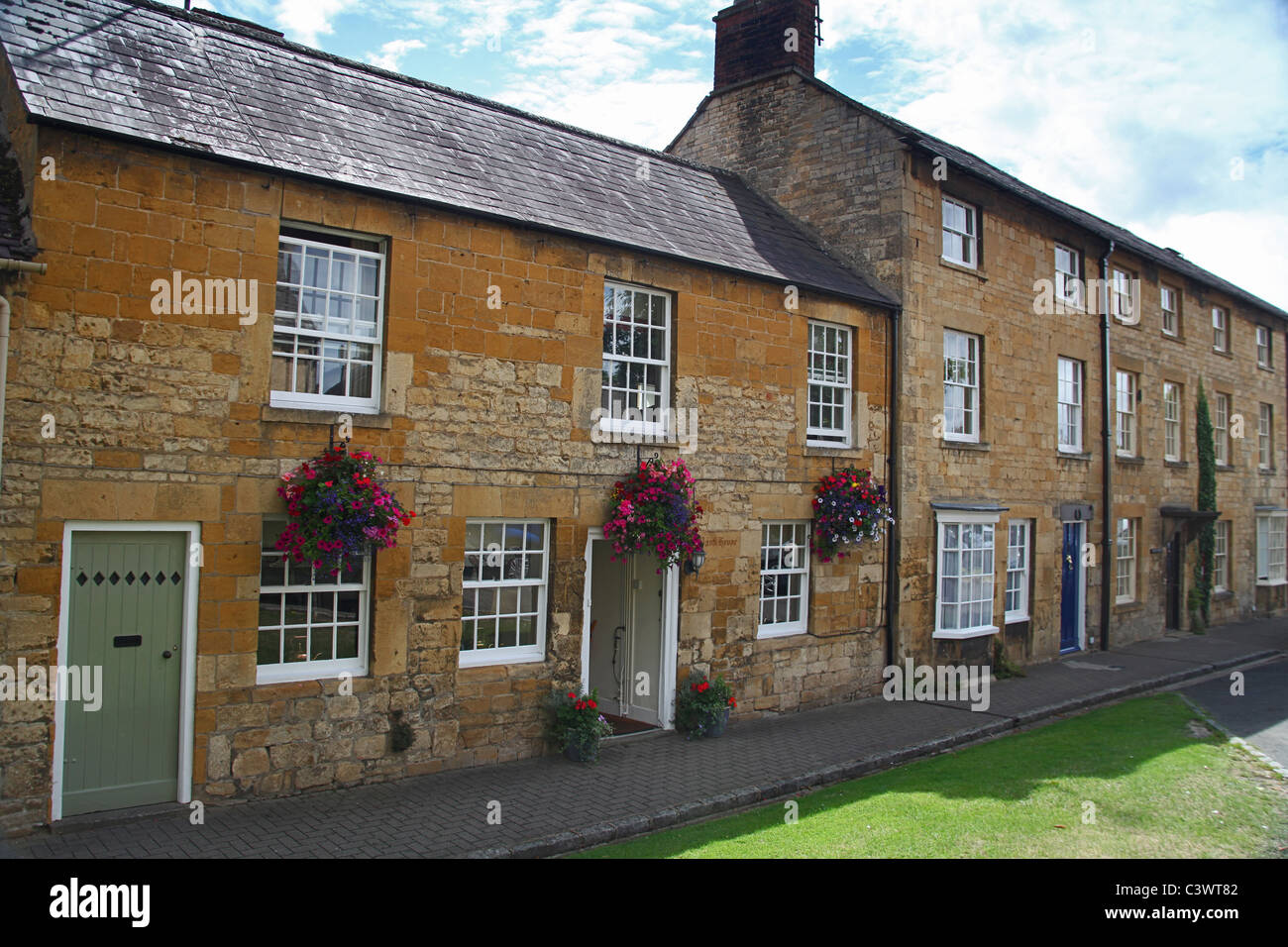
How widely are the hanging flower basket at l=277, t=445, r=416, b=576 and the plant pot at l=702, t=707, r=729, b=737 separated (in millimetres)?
4661

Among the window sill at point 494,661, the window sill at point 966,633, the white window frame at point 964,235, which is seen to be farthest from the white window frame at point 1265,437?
the window sill at point 494,661

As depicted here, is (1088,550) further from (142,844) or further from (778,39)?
(142,844)

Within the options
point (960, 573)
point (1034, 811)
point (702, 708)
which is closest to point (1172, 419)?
point (960, 573)

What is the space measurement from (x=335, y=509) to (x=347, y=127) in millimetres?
4227

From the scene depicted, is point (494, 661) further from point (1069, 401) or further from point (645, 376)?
point (1069, 401)

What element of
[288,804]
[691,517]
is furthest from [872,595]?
[288,804]

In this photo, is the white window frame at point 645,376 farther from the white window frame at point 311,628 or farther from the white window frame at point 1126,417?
the white window frame at point 1126,417

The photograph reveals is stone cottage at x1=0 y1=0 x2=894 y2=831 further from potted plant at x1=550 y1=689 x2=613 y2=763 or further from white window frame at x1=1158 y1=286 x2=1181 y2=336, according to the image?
white window frame at x1=1158 y1=286 x2=1181 y2=336

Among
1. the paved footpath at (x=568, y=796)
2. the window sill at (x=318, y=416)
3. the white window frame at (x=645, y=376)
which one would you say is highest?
the white window frame at (x=645, y=376)

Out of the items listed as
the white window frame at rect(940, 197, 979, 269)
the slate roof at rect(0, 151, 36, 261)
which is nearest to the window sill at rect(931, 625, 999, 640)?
the white window frame at rect(940, 197, 979, 269)

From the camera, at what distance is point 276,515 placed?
8469mm

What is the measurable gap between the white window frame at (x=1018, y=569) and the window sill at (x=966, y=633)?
92 centimetres

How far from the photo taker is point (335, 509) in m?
8.09

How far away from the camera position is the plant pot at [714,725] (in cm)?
1121
